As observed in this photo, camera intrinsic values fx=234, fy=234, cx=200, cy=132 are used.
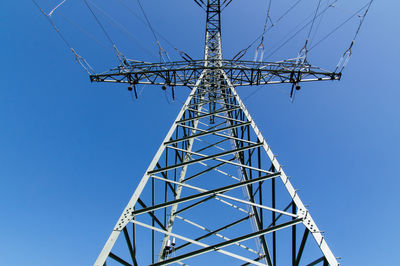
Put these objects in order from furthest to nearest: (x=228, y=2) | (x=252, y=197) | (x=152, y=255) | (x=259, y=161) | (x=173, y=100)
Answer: (x=228, y=2), (x=173, y=100), (x=252, y=197), (x=259, y=161), (x=152, y=255)

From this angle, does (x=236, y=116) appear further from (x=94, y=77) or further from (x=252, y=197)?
(x=94, y=77)

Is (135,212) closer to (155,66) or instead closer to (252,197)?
(252,197)

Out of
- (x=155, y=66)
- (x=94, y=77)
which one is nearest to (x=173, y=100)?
(x=155, y=66)

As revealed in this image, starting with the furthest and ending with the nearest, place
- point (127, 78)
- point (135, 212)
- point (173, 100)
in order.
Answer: point (173, 100) < point (127, 78) < point (135, 212)

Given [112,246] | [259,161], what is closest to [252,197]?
[259,161]

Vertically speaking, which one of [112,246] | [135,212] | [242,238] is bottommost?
[112,246]

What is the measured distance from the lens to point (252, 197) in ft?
20.8

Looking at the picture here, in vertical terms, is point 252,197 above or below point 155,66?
below

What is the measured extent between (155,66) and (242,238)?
802 cm

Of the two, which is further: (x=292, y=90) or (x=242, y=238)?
(x=292, y=90)

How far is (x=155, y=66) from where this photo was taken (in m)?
9.77

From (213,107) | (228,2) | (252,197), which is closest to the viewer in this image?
(252,197)

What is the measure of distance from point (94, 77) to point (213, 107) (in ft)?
18.8

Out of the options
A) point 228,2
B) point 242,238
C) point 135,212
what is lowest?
point 242,238
